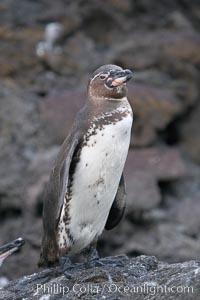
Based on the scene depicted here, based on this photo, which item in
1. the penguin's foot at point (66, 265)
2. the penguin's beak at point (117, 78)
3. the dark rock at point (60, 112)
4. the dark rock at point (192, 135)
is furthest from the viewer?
the dark rock at point (192, 135)

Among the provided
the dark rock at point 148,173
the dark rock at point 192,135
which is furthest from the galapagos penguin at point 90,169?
the dark rock at point 192,135

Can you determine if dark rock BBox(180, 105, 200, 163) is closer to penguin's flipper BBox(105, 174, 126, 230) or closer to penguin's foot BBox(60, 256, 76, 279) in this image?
penguin's flipper BBox(105, 174, 126, 230)

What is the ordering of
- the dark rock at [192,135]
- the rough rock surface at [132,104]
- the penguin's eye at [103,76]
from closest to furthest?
the penguin's eye at [103,76], the rough rock surface at [132,104], the dark rock at [192,135]

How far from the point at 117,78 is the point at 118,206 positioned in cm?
101

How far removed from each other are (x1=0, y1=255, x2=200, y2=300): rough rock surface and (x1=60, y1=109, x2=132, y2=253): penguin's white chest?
306mm

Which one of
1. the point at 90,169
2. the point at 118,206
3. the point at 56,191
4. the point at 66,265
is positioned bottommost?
the point at 66,265

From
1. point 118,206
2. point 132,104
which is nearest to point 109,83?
point 118,206

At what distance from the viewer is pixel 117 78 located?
7383 mm

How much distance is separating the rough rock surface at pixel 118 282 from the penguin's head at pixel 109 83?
1.17 meters

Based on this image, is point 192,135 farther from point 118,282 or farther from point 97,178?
point 118,282

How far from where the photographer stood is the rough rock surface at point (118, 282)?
643 cm

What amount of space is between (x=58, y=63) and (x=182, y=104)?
1.44 m

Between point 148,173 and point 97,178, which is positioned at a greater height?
point 97,178

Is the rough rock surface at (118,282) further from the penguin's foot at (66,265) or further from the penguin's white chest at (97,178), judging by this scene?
the penguin's white chest at (97,178)
